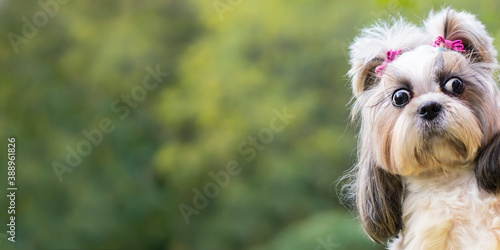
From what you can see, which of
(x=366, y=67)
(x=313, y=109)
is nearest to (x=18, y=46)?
(x=313, y=109)

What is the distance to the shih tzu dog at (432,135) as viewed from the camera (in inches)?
74.7

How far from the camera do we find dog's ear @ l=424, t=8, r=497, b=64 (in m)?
2.01

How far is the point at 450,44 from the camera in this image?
2014 mm

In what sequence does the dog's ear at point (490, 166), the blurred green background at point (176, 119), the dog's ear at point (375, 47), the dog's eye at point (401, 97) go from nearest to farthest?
the dog's ear at point (490, 166), the dog's eye at point (401, 97), the dog's ear at point (375, 47), the blurred green background at point (176, 119)

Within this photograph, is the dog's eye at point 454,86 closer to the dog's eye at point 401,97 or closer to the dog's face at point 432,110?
the dog's face at point 432,110

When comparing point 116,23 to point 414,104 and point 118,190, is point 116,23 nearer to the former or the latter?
point 118,190

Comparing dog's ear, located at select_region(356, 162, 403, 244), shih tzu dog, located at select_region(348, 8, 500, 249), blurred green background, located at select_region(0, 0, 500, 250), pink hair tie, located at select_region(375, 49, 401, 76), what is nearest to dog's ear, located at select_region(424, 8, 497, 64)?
shih tzu dog, located at select_region(348, 8, 500, 249)

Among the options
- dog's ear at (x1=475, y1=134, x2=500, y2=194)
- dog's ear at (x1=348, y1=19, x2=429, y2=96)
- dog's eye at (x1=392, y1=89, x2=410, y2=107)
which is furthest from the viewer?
dog's ear at (x1=348, y1=19, x2=429, y2=96)

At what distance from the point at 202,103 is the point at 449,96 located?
13.2 feet

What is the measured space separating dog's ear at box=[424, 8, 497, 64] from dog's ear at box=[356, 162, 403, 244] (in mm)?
449

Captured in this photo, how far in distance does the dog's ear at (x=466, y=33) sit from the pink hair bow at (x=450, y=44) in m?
0.02

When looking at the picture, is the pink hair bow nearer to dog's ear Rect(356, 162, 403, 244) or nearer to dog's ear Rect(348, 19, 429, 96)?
dog's ear Rect(348, 19, 429, 96)

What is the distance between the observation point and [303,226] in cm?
529

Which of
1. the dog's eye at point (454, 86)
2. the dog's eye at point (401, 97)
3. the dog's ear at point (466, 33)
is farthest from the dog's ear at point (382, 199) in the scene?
the dog's ear at point (466, 33)
